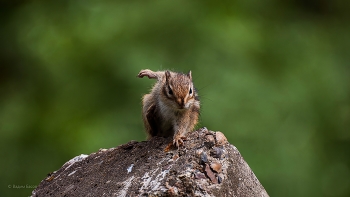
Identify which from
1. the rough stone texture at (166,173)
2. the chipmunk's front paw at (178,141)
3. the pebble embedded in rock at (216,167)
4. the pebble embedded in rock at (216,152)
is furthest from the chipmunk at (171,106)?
the pebble embedded in rock at (216,167)

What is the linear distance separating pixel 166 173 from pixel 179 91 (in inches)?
54.6

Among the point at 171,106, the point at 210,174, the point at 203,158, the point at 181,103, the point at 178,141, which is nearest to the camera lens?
the point at 210,174

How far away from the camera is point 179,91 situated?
6629 mm

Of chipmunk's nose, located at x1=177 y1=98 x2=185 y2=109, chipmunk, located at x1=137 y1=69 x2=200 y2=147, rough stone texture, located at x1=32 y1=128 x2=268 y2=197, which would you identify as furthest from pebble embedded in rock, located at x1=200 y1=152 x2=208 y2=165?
chipmunk's nose, located at x1=177 y1=98 x2=185 y2=109

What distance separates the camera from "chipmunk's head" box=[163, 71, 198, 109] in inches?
259

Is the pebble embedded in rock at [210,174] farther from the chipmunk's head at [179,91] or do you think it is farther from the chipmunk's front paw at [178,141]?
the chipmunk's head at [179,91]

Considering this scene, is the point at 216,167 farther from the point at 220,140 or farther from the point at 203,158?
the point at 220,140

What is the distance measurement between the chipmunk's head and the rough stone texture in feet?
1.64

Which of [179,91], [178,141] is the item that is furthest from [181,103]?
[178,141]

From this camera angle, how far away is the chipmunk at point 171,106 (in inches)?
261

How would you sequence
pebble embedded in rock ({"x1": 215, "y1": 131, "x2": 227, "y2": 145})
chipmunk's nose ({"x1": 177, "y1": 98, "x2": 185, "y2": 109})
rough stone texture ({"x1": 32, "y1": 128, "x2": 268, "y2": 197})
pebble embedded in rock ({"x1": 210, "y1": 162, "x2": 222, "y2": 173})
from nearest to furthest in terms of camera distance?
Answer: rough stone texture ({"x1": 32, "y1": 128, "x2": 268, "y2": 197}) → pebble embedded in rock ({"x1": 210, "y1": 162, "x2": 222, "y2": 173}) → pebble embedded in rock ({"x1": 215, "y1": 131, "x2": 227, "y2": 145}) → chipmunk's nose ({"x1": 177, "y1": 98, "x2": 185, "y2": 109})

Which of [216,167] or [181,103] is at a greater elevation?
[181,103]

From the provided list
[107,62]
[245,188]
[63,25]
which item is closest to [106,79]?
[107,62]

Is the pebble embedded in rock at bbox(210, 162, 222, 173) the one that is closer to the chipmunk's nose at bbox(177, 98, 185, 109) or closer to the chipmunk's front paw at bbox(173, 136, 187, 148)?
the chipmunk's front paw at bbox(173, 136, 187, 148)
